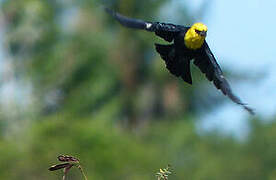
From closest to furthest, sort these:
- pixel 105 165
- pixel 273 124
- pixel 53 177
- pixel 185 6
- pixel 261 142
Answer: pixel 53 177 < pixel 105 165 < pixel 261 142 < pixel 273 124 < pixel 185 6

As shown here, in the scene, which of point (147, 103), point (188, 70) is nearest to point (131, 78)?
point (147, 103)

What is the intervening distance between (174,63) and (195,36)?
326 millimetres

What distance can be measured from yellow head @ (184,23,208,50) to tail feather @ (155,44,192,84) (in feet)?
0.51

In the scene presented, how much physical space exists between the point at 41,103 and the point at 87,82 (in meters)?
4.34

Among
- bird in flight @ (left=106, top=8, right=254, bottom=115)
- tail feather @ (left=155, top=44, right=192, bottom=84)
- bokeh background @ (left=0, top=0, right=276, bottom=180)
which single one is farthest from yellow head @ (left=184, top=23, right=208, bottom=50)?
bokeh background @ (left=0, top=0, right=276, bottom=180)

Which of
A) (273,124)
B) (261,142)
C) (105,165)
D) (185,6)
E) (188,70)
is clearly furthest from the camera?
(185,6)

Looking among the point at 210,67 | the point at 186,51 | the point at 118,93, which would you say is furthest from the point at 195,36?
the point at 118,93

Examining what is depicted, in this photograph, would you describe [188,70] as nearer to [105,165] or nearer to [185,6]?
[105,165]

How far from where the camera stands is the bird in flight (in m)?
9.54

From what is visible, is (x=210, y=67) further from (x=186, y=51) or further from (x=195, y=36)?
(x=195, y=36)

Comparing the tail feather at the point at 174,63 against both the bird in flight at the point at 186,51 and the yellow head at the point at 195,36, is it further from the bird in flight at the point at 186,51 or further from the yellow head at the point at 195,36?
the yellow head at the point at 195,36

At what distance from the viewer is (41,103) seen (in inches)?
1318

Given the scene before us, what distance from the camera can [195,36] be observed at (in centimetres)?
949

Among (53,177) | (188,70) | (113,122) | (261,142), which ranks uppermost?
(113,122)
